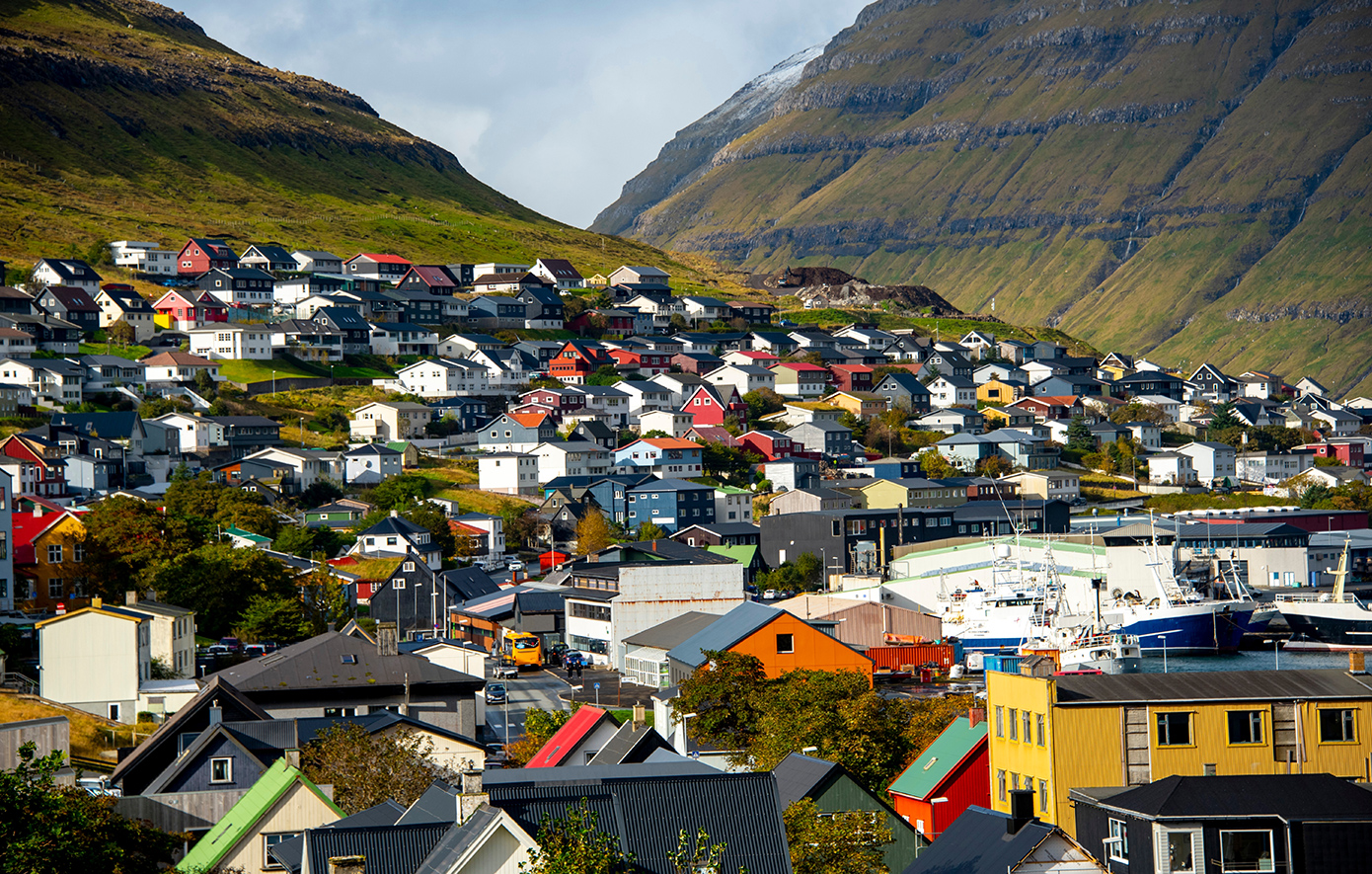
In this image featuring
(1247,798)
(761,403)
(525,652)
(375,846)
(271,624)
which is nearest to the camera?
(1247,798)

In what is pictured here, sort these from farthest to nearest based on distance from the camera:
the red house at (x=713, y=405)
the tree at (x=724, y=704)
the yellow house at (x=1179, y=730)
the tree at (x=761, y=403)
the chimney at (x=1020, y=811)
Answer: the tree at (x=761, y=403)
the red house at (x=713, y=405)
the tree at (x=724, y=704)
the yellow house at (x=1179, y=730)
the chimney at (x=1020, y=811)

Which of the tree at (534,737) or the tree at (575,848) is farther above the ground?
the tree at (575,848)

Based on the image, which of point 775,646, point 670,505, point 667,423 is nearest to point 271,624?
point 775,646

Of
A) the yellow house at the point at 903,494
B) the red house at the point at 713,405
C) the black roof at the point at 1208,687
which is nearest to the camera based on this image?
the black roof at the point at 1208,687

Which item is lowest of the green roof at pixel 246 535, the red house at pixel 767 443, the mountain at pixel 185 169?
the green roof at pixel 246 535

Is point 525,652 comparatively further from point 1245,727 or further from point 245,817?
point 1245,727

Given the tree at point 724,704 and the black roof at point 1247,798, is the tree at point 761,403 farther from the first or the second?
the black roof at point 1247,798

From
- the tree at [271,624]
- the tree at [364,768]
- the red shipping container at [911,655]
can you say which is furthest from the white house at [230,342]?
the tree at [364,768]
